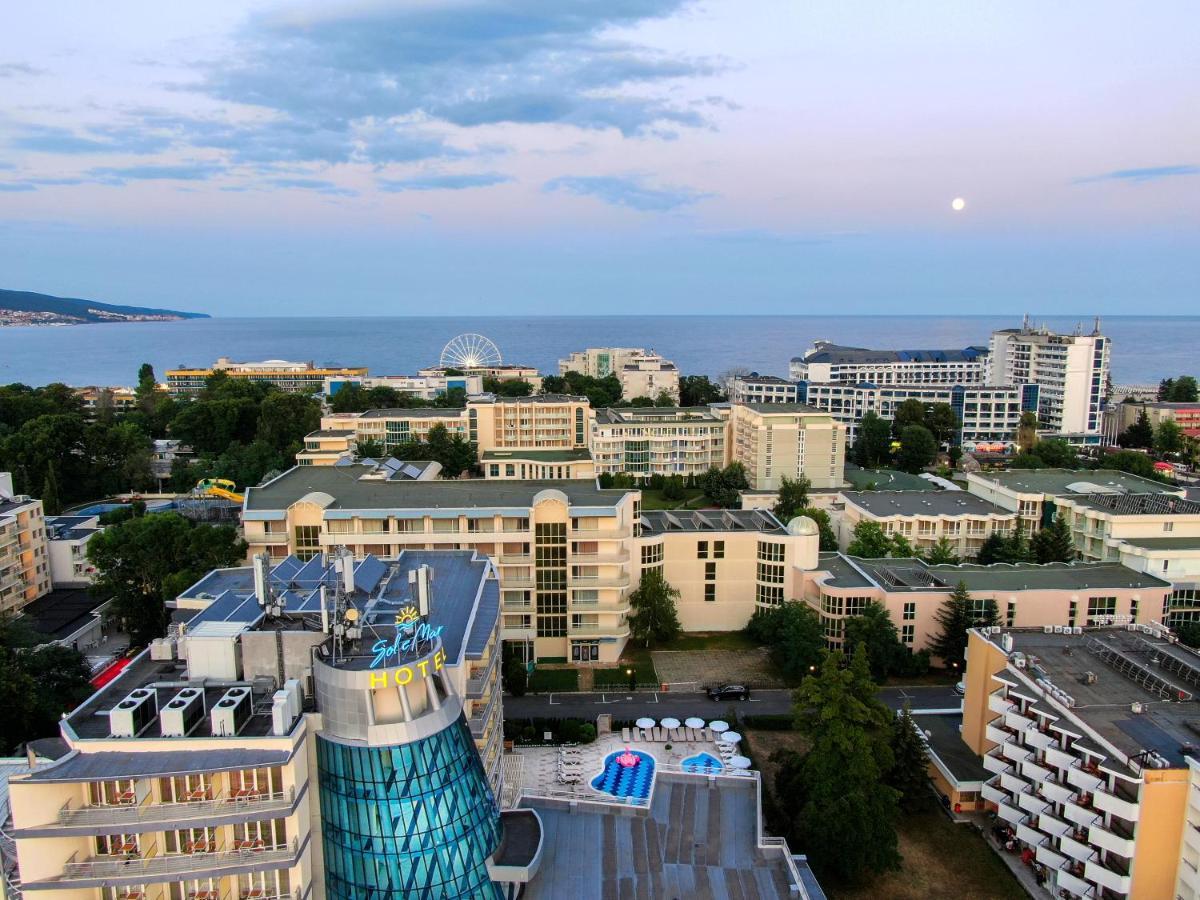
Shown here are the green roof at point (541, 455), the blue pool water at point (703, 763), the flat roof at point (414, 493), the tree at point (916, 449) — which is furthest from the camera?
the tree at point (916, 449)

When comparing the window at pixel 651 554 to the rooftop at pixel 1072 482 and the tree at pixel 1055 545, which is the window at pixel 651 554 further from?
the rooftop at pixel 1072 482

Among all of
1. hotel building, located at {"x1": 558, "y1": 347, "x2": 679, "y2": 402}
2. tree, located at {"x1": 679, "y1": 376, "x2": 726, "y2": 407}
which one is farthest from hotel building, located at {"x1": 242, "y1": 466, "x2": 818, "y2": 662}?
hotel building, located at {"x1": 558, "y1": 347, "x2": 679, "y2": 402}

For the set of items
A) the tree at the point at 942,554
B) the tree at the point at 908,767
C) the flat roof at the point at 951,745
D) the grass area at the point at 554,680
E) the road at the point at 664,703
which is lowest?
the road at the point at 664,703

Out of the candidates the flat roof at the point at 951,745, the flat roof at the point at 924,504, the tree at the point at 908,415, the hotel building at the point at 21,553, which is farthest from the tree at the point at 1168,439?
the hotel building at the point at 21,553

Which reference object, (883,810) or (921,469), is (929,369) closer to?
(921,469)

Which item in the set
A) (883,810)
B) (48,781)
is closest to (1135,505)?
(883,810)

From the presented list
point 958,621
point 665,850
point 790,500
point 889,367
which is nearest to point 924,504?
point 790,500

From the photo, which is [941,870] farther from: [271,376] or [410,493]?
[271,376]

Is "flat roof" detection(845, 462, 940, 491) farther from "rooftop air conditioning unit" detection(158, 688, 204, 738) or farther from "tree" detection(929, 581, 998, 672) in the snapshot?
"rooftop air conditioning unit" detection(158, 688, 204, 738)
